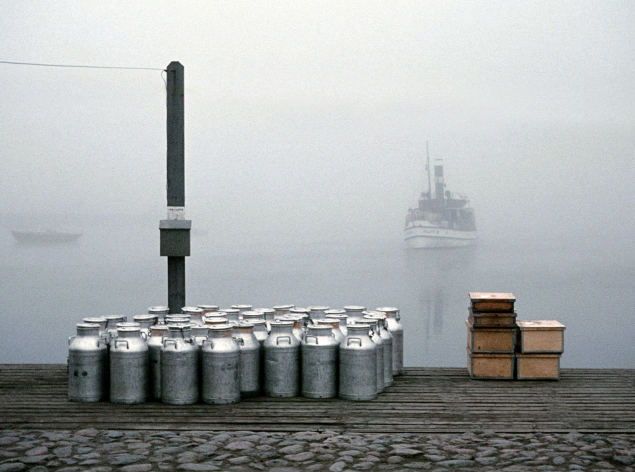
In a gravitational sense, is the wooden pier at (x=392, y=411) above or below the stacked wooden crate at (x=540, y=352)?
below

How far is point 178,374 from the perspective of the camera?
6.67 m

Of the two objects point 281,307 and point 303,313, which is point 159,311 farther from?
point 303,313

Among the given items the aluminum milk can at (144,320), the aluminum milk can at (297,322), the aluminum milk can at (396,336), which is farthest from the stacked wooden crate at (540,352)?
the aluminum milk can at (144,320)

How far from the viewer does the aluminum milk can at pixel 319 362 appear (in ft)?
22.5

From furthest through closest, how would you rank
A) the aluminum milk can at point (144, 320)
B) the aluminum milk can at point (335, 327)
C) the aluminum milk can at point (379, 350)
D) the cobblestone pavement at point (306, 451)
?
1. the aluminum milk can at point (144, 320)
2. the aluminum milk can at point (379, 350)
3. the aluminum milk can at point (335, 327)
4. the cobblestone pavement at point (306, 451)

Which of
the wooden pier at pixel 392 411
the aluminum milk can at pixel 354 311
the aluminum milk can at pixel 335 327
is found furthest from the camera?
the aluminum milk can at pixel 354 311

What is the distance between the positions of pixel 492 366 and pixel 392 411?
197 cm

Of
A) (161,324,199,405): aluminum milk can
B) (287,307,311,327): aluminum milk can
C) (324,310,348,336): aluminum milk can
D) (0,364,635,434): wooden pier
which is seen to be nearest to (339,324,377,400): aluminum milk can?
(0,364,635,434): wooden pier

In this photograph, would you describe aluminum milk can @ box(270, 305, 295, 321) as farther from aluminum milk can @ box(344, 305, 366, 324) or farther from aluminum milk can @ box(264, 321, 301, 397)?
aluminum milk can @ box(264, 321, 301, 397)

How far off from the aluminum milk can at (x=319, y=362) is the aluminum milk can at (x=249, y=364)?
442mm

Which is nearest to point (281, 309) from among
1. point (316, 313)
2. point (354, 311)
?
point (316, 313)

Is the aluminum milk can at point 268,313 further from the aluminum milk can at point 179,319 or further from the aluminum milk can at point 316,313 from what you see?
the aluminum milk can at point 179,319

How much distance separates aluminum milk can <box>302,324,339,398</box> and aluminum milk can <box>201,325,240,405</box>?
2.09 feet

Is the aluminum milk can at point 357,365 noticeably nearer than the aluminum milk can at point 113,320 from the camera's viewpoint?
Yes
